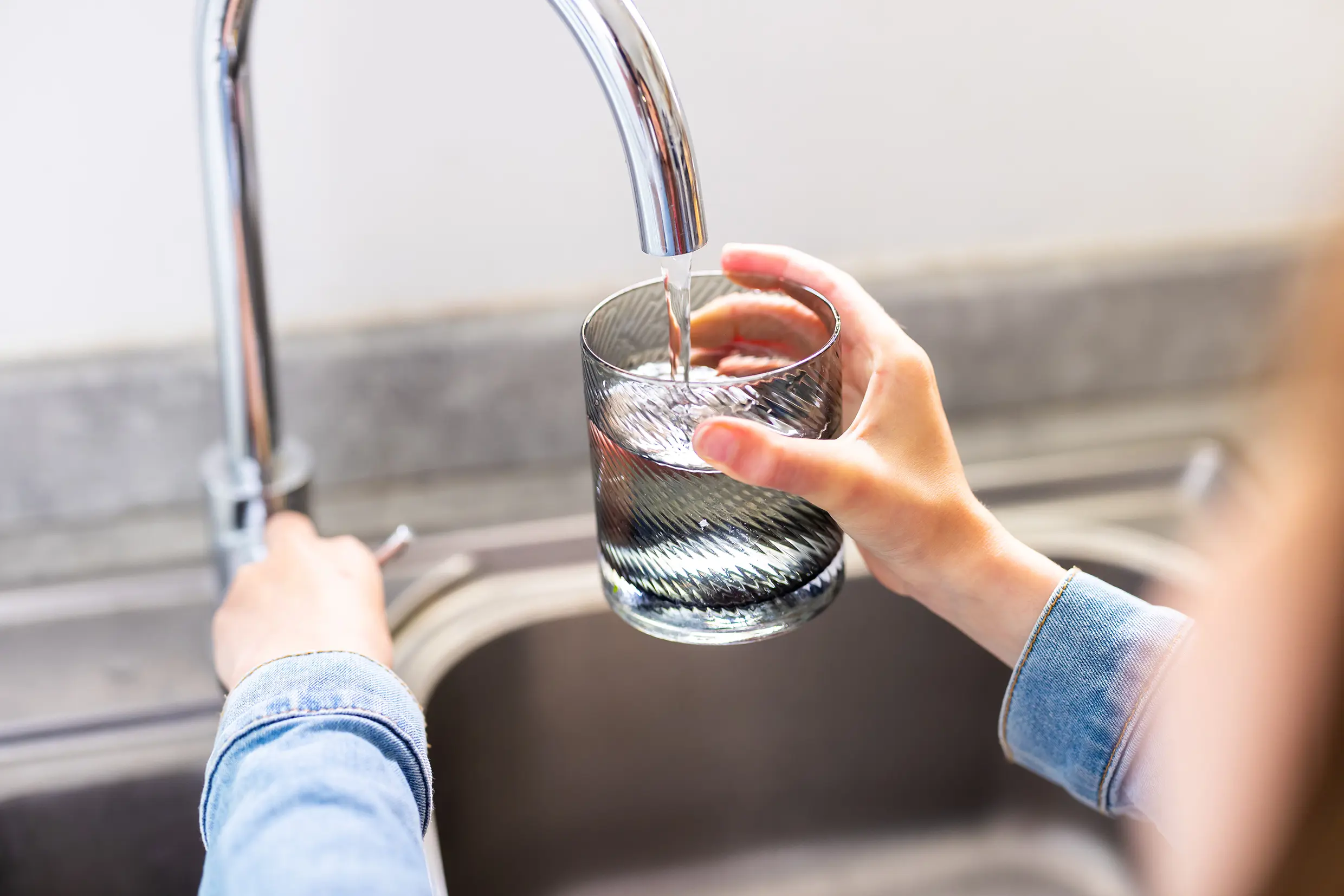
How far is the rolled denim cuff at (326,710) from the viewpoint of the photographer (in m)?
0.47

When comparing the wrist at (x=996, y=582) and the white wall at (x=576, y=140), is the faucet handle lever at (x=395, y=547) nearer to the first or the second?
the white wall at (x=576, y=140)

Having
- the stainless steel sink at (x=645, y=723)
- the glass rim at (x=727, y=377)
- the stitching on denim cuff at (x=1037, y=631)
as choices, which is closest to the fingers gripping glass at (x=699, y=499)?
the glass rim at (x=727, y=377)

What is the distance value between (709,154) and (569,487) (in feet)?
0.84

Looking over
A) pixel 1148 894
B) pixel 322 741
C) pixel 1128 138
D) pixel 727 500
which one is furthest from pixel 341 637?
pixel 1128 138

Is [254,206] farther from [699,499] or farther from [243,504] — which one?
[699,499]

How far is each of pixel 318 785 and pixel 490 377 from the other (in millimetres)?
413

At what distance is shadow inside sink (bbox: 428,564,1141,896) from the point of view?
27.9 inches

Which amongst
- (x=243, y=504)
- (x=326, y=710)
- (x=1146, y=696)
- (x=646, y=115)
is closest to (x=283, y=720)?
(x=326, y=710)

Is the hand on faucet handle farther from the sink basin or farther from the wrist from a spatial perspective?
the wrist

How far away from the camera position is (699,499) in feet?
1.57

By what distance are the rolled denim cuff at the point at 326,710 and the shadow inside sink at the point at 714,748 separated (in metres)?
0.17

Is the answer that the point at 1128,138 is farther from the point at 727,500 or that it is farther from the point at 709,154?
the point at 727,500

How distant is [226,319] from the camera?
0.58 metres

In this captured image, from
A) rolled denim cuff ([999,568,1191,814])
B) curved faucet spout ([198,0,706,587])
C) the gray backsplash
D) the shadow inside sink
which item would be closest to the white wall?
the gray backsplash
